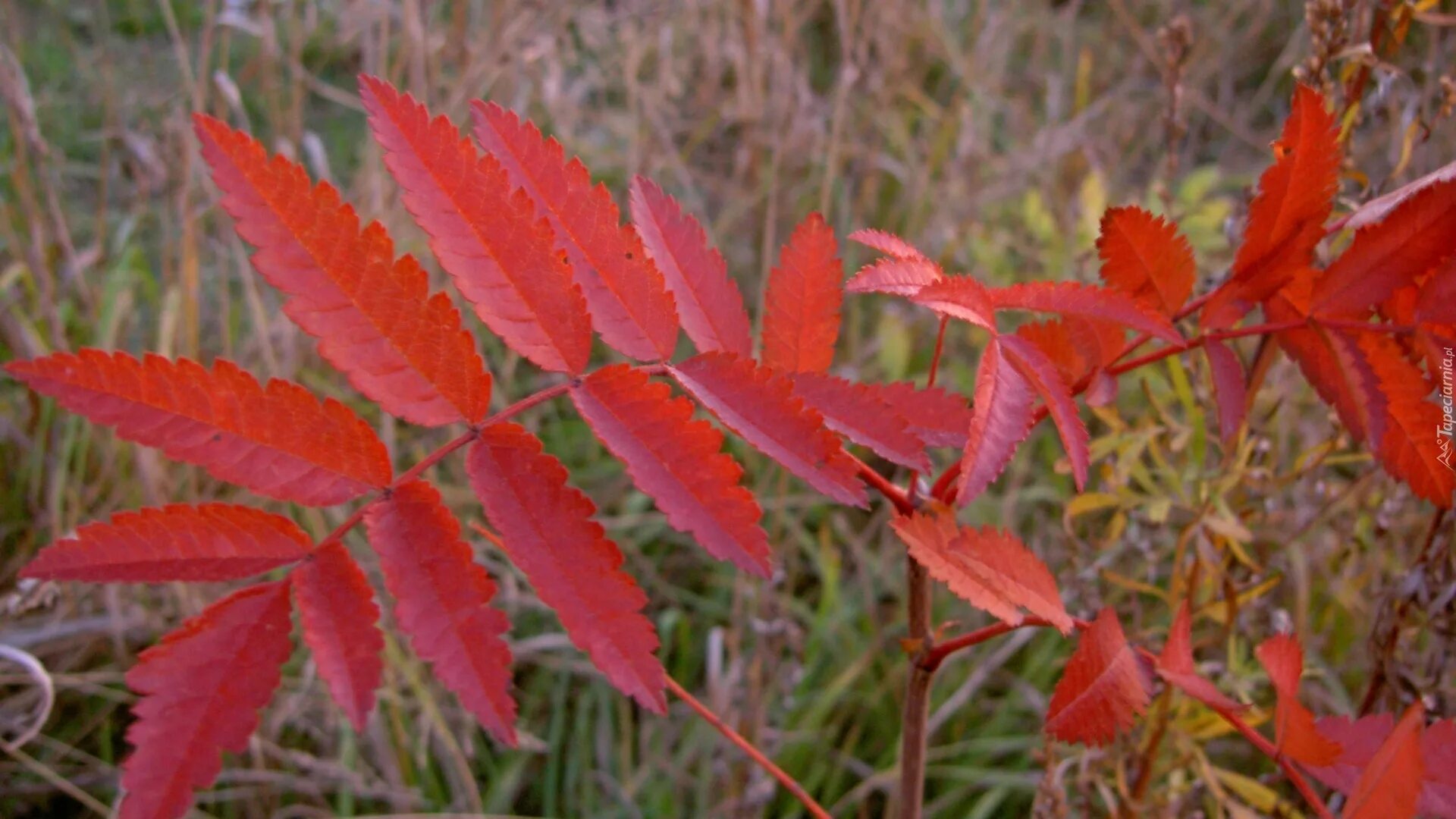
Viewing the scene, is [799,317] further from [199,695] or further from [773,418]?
[199,695]

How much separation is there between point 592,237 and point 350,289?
13 cm

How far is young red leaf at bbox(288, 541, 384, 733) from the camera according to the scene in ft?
1.67

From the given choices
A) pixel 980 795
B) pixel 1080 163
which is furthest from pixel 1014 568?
pixel 1080 163

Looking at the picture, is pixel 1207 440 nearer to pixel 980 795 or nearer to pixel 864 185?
pixel 980 795

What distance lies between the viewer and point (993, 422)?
1.71 ft

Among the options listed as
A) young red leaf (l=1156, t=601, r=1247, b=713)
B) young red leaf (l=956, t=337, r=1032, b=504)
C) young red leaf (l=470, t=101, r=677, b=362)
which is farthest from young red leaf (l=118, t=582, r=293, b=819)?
young red leaf (l=1156, t=601, r=1247, b=713)

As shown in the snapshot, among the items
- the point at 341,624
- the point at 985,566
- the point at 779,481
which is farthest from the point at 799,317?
the point at 779,481

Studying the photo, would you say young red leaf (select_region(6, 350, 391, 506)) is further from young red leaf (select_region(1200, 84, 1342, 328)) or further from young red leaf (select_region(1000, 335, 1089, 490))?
young red leaf (select_region(1200, 84, 1342, 328))

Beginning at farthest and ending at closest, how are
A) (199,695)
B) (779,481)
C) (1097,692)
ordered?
(779,481) → (1097,692) → (199,695)

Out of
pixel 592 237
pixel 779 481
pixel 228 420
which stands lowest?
pixel 779 481

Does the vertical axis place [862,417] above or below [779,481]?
above

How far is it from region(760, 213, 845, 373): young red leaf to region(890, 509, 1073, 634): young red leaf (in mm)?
115

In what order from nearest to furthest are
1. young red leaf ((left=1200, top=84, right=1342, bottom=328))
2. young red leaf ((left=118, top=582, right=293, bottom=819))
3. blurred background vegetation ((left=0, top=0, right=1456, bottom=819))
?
young red leaf ((left=118, top=582, right=293, bottom=819)) → young red leaf ((left=1200, top=84, right=1342, bottom=328)) → blurred background vegetation ((left=0, top=0, right=1456, bottom=819))

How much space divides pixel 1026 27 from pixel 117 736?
9.25 ft
